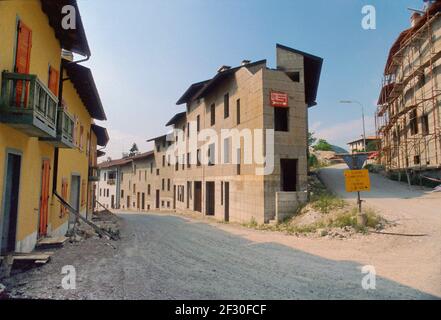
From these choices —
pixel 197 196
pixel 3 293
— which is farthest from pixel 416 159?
pixel 3 293

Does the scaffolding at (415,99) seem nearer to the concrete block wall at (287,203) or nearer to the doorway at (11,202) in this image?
the concrete block wall at (287,203)

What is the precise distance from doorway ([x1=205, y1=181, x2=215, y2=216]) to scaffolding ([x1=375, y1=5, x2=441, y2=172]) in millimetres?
17002

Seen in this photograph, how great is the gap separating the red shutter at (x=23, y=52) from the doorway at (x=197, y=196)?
20593 millimetres

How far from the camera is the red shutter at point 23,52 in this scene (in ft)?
20.1

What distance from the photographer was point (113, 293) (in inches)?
208

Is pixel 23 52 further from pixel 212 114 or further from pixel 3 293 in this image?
pixel 212 114

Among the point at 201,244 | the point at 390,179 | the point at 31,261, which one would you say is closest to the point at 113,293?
the point at 31,261

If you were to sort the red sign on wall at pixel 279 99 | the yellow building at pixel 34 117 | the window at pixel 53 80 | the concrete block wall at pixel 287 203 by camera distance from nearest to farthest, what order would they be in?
the yellow building at pixel 34 117 < the window at pixel 53 80 < the concrete block wall at pixel 287 203 < the red sign on wall at pixel 279 99

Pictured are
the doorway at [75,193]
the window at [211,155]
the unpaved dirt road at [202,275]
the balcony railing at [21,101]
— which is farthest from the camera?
the window at [211,155]

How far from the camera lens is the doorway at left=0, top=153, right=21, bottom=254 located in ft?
22.1

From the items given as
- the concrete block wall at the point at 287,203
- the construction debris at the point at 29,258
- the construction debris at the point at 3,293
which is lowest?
the construction debris at the point at 3,293

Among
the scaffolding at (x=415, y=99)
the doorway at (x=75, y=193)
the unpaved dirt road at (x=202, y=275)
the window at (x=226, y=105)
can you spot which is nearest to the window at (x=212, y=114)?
the window at (x=226, y=105)

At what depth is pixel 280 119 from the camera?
56.3 feet

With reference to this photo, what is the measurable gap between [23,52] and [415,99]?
27002 millimetres
